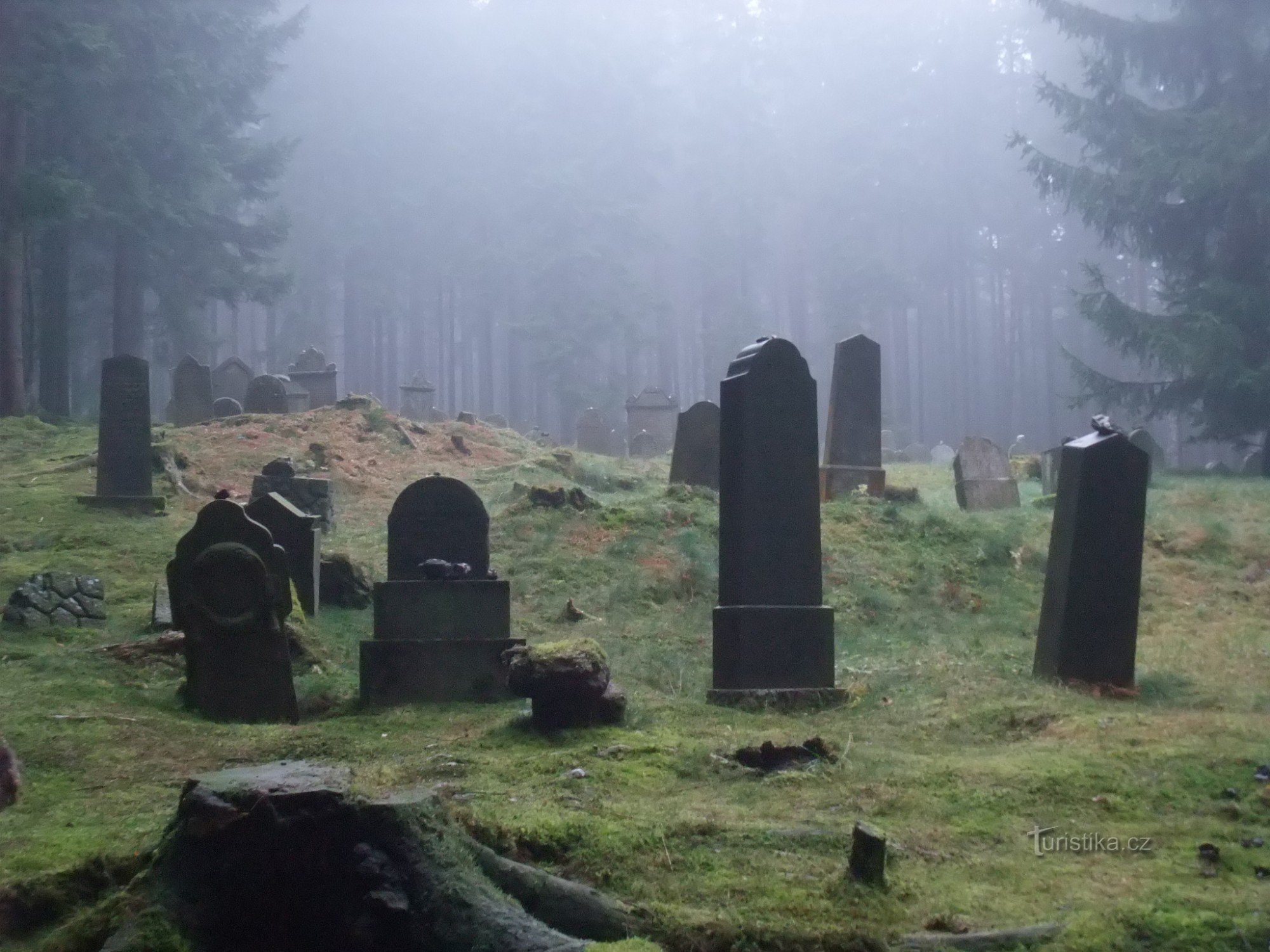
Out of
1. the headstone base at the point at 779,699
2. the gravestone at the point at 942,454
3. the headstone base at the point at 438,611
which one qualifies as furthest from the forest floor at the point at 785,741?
the gravestone at the point at 942,454

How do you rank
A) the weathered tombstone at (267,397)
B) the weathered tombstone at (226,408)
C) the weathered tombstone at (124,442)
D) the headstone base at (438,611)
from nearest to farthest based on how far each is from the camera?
the headstone base at (438,611) < the weathered tombstone at (124,442) < the weathered tombstone at (267,397) < the weathered tombstone at (226,408)

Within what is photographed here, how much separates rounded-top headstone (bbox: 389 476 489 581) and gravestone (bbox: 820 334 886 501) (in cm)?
834

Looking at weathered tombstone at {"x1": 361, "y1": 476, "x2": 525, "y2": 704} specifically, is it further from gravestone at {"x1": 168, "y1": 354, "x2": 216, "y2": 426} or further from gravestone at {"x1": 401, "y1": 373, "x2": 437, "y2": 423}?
gravestone at {"x1": 401, "y1": 373, "x2": 437, "y2": 423}

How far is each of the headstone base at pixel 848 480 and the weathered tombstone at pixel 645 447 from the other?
1561cm

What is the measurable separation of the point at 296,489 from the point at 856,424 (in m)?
7.49

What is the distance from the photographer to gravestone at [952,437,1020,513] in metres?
17.0

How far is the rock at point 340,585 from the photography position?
1065 centimetres

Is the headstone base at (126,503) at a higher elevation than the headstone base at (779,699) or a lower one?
higher

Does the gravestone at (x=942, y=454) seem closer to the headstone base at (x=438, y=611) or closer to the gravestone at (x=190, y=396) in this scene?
the gravestone at (x=190, y=396)

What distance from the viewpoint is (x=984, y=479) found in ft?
56.2

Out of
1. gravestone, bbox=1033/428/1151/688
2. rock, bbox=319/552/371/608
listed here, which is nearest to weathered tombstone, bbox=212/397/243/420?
rock, bbox=319/552/371/608

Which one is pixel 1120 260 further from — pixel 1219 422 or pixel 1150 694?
pixel 1150 694

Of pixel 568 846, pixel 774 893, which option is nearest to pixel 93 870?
pixel 568 846

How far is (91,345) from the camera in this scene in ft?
135
